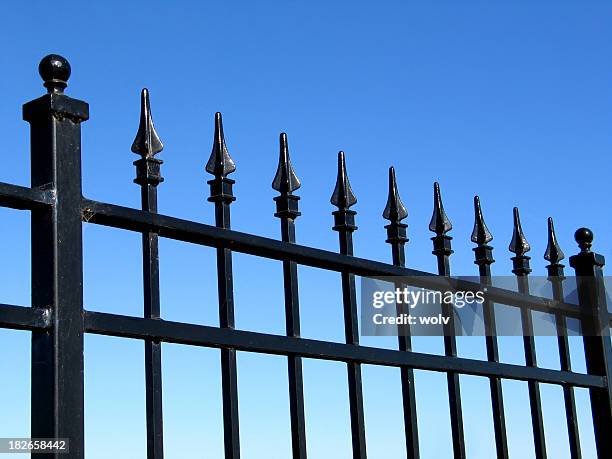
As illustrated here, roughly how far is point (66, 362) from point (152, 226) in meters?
0.52

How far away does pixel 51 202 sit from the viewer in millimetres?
2469

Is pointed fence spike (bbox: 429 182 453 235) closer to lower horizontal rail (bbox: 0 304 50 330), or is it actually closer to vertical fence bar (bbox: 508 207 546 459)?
vertical fence bar (bbox: 508 207 546 459)

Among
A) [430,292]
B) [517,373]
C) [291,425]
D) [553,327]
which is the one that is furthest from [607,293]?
[291,425]

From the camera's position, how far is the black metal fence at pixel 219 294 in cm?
241

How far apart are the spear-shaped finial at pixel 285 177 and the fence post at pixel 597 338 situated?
73.1 inches

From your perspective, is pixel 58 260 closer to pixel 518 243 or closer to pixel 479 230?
pixel 479 230

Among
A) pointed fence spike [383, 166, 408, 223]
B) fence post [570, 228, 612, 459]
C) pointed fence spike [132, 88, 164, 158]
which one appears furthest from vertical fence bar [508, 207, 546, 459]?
pointed fence spike [132, 88, 164, 158]

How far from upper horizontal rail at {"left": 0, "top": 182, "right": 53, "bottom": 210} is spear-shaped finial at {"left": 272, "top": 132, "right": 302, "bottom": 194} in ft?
3.18

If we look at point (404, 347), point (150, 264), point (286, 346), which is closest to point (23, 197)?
point (150, 264)

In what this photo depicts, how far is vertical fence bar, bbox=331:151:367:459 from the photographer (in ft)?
10.4

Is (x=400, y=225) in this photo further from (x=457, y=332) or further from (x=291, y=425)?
(x=291, y=425)

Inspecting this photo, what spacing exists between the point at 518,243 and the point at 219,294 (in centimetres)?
185

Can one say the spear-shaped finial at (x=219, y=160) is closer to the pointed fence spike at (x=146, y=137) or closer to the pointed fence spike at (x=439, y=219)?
the pointed fence spike at (x=146, y=137)

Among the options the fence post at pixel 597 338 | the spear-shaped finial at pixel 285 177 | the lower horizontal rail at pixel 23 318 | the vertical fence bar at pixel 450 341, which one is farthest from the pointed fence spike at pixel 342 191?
the fence post at pixel 597 338
